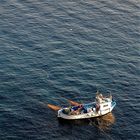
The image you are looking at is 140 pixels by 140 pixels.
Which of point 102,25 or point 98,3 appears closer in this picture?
point 102,25

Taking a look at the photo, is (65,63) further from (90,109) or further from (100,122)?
(100,122)

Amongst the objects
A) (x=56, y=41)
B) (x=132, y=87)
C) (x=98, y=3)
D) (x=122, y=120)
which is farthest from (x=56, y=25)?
(x=122, y=120)

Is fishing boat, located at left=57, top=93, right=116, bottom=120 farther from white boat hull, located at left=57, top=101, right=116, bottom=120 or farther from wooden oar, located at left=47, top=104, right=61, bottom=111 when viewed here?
wooden oar, located at left=47, top=104, right=61, bottom=111

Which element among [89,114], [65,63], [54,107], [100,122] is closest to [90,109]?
[89,114]

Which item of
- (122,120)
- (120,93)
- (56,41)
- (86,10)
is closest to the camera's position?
(122,120)

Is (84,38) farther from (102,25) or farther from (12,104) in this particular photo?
(12,104)

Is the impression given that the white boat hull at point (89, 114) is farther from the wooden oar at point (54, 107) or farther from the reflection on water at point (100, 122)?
the wooden oar at point (54, 107)
